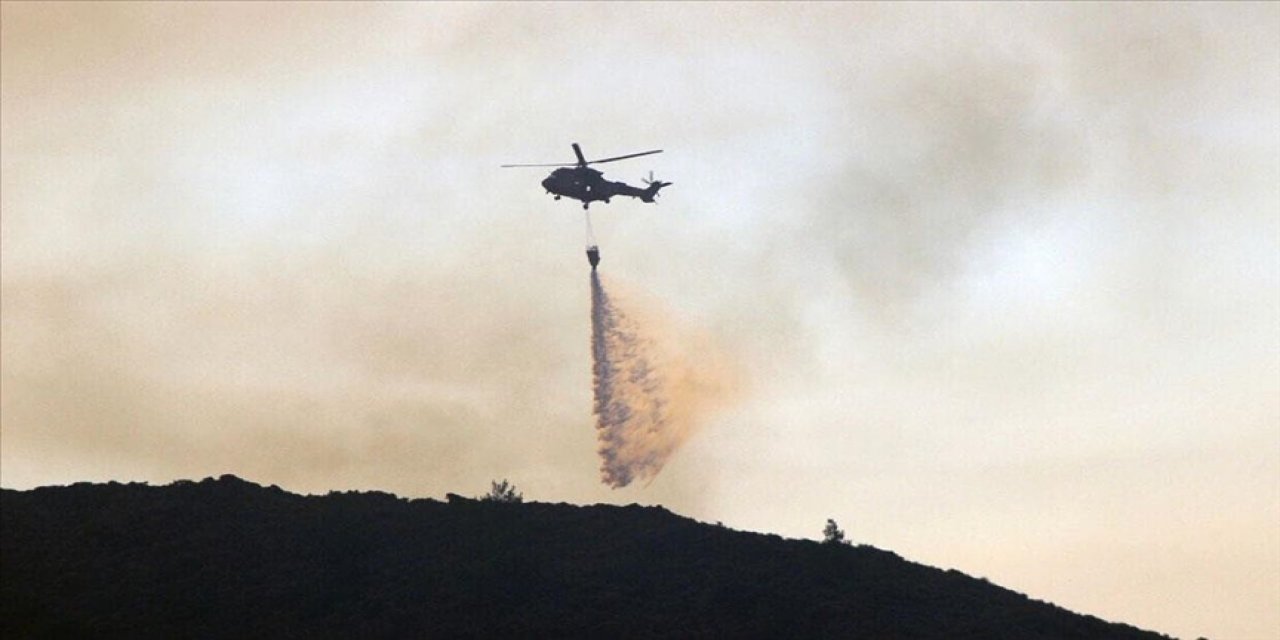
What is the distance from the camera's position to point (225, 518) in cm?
9412

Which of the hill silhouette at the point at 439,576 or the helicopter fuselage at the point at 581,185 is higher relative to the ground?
the helicopter fuselage at the point at 581,185

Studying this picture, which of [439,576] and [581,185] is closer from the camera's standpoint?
[439,576]

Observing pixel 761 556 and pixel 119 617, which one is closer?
pixel 119 617

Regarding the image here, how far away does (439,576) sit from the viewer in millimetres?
87125

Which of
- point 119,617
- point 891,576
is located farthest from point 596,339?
point 119,617

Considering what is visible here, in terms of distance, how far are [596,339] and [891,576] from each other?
1288 inches

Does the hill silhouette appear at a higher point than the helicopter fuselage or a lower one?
lower

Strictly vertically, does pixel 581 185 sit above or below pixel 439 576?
above

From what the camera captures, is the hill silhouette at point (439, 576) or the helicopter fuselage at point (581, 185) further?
the helicopter fuselage at point (581, 185)

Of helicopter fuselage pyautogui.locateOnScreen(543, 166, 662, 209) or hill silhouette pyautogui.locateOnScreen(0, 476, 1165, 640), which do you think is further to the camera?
helicopter fuselage pyautogui.locateOnScreen(543, 166, 662, 209)

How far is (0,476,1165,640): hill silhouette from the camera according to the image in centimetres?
8225

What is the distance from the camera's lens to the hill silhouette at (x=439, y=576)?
270 ft

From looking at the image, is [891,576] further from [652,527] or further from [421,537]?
[421,537]

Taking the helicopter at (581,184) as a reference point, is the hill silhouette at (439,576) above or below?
below
